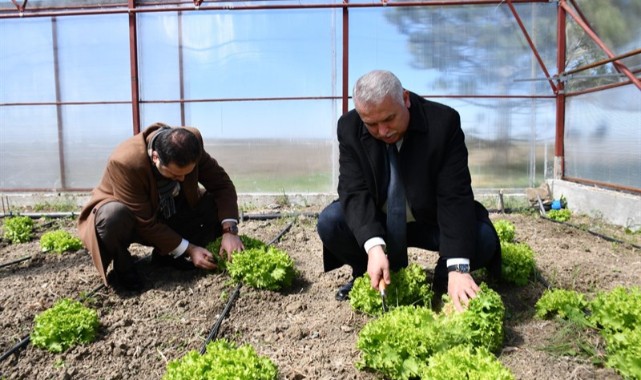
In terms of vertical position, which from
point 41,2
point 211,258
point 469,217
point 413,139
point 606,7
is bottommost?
point 211,258

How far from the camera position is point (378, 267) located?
3043 millimetres

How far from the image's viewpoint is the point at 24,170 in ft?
32.5

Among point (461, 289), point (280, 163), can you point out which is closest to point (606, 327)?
point (461, 289)

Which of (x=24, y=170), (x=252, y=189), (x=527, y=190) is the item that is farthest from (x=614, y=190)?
(x=24, y=170)

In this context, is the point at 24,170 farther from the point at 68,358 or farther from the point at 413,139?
the point at 413,139

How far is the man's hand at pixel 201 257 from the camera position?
4160 millimetres

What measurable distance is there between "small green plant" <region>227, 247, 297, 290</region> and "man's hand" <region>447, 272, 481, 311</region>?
144 cm

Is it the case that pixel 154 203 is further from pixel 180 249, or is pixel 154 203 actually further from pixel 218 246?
pixel 218 246

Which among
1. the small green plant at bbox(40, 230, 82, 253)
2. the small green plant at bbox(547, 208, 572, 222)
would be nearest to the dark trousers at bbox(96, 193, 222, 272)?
the small green plant at bbox(40, 230, 82, 253)

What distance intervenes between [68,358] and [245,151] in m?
6.77

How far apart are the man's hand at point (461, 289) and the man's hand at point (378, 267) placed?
1.31 ft

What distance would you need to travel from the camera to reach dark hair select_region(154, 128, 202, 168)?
3576 mm

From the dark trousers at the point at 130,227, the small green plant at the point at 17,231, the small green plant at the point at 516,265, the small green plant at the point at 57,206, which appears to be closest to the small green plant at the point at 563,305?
the small green plant at the point at 516,265

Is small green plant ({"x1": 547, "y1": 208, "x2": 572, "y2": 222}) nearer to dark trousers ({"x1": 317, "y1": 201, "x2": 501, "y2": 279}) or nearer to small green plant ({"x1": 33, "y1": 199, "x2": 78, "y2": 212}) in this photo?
dark trousers ({"x1": 317, "y1": 201, "x2": 501, "y2": 279})
